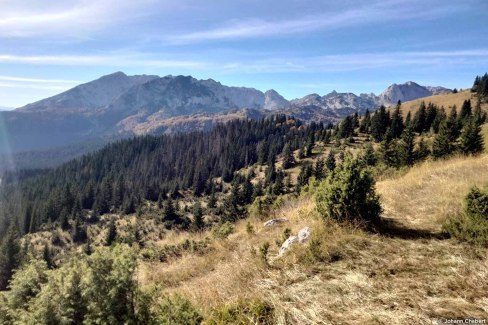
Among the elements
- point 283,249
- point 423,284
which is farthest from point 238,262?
point 423,284

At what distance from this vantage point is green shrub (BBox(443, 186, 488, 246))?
7.82 m

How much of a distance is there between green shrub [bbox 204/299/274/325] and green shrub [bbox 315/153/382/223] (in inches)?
201

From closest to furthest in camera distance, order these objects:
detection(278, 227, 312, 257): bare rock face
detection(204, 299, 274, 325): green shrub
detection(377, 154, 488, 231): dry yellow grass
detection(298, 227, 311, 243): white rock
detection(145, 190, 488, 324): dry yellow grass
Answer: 1. detection(145, 190, 488, 324): dry yellow grass
2. detection(204, 299, 274, 325): green shrub
3. detection(278, 227, 312, 257): bare rock face
4. detection(298, 227, 311, 243): white rock
5. detection(377, 154, 488, 231): dry yellow grass

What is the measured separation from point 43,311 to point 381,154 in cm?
6293

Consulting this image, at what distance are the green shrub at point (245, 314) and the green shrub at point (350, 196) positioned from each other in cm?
510

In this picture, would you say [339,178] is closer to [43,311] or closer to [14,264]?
[43,311]

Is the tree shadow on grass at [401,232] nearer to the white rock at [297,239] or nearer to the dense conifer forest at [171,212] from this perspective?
the dense conifer forest at [171,212]

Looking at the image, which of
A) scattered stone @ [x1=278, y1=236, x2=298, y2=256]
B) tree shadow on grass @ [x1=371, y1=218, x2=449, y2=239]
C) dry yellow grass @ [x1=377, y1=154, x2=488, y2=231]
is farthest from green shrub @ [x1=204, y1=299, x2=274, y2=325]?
dry yellow grass @ [x1=377, y1=154, x2=488, y2=231]

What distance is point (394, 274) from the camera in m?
6.39

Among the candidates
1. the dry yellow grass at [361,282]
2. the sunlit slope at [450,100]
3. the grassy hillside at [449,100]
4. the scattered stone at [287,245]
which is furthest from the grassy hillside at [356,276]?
the grassy hillside at [449,100]

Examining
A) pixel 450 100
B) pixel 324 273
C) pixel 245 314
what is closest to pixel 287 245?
pixel 324 273

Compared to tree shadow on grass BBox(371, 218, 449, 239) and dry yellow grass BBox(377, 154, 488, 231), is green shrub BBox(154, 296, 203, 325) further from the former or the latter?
dry yellow grass BBox(377, 154, 488, 231)

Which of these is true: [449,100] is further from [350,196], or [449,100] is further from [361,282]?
[361,282]

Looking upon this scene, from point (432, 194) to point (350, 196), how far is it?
16.4ft
